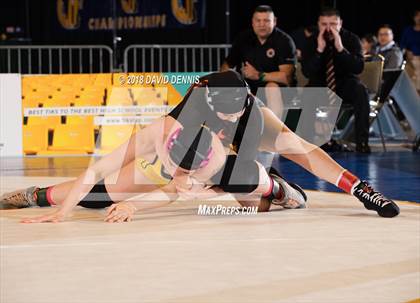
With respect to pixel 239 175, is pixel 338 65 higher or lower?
higher

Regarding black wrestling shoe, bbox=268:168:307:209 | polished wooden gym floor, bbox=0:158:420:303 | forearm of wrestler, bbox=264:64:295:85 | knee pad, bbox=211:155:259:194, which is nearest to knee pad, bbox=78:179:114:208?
polished wooden gym floor, bbox=0:158:420:303

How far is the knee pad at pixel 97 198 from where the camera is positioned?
570 cm

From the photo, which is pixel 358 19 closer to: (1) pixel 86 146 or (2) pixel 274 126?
(1) pixel 86 146

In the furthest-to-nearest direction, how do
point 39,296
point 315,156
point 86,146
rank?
1. point 86,146
2. point 315,156
3. point 39,296

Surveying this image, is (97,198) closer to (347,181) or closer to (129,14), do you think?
(347,181)

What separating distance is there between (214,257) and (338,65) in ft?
19.8

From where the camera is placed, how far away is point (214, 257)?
169 inches

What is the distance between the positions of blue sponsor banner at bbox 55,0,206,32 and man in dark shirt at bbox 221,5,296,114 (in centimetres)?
432

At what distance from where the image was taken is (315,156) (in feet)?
18.6

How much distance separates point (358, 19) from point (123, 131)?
5.71 metres

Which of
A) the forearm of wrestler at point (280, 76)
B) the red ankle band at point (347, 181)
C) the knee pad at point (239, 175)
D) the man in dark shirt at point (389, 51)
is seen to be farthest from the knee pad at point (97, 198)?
the man in dark shirt at point (389, 51)

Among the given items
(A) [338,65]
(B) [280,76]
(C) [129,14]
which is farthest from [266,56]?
(C) [129,14]

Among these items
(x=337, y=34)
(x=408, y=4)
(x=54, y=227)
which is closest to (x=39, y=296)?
(x=54, y=227)

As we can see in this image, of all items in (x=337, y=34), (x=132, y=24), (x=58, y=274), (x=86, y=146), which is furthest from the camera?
(x=132, y=24)
